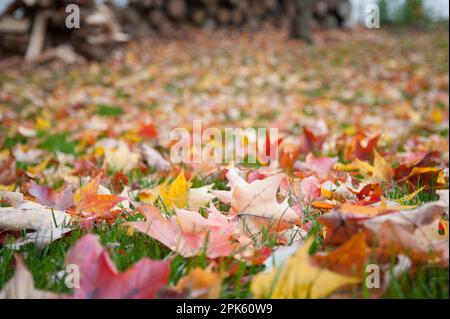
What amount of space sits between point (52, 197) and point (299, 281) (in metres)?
0.80

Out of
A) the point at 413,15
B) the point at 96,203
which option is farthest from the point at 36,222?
the point at 413,15

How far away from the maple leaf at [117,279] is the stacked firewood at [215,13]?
9.17 m

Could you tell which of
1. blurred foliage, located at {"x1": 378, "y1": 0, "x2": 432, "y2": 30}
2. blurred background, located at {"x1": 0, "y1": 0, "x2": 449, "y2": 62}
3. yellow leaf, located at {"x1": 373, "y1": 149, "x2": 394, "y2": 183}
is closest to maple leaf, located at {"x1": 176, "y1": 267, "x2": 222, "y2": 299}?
yellow leaf, located at {"x1": 373, "y1": 149, "x2": 394, "y2": 183}

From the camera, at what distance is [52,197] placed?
1250 mm

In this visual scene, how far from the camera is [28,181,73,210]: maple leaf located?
121 centimetres

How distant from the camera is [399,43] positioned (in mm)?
8734

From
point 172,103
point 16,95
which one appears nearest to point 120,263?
point 172,103

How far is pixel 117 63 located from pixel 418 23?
908 cm

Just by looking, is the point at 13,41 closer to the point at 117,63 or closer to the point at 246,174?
the point at 117,63

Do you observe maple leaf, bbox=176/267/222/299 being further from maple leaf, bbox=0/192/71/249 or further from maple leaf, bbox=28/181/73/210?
maple leaf, bbox=28/181/73/210

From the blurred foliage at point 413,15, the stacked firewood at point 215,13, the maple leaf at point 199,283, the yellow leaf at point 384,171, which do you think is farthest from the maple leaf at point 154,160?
the blurred foliage at point 413,15

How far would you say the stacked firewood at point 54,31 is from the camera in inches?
273

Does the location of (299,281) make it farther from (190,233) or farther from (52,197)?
(52,197)

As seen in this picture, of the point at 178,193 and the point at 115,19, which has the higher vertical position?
the point at 115,19
